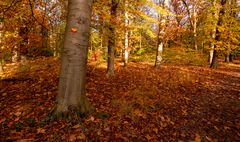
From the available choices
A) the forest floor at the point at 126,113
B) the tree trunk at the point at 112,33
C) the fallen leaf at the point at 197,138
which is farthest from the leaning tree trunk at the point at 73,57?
the tree trunk at the point at 112,33

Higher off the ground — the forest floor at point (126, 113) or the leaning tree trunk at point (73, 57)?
the leaning tree trunk at point (73, 57)

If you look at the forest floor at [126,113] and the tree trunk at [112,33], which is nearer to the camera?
the forest floor at [126,113]

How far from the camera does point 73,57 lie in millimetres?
4086

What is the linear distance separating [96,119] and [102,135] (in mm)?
601

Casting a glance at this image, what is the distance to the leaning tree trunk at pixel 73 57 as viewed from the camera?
4082mm

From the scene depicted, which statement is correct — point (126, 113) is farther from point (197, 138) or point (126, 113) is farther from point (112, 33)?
point (112, 33)

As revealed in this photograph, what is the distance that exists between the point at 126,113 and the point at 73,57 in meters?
1.91

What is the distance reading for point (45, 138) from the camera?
142 inches

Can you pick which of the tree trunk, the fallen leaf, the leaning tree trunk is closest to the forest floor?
the fallen leaf

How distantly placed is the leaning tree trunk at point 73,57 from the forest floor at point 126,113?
38 centimetres

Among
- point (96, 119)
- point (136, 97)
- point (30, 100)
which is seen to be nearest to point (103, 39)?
point (136, 97)

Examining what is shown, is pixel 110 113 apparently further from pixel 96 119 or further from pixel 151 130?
pixel 151 130

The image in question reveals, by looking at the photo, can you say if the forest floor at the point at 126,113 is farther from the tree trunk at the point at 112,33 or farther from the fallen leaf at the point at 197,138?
the tree trunk at the point at 112,33

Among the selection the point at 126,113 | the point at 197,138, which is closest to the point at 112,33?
the point at 126,113
